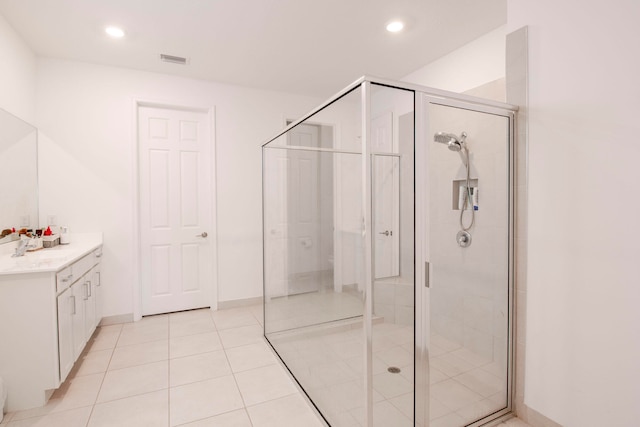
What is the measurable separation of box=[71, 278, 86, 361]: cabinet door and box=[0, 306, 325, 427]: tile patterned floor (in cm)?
20

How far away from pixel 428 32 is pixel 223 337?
10.6 feet

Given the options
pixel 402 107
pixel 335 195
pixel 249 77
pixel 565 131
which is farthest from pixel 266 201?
pixel 565 131

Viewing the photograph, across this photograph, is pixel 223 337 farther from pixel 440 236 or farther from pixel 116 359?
pixel 440 236

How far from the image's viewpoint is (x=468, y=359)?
177cm

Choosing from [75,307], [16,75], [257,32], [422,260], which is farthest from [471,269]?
[16,75]

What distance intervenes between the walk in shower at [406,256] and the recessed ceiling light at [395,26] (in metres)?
1.15

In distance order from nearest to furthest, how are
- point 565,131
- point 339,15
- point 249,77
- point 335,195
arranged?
1. point 565,131
2. point 335,195
3. point 339,15
4. point 249,77

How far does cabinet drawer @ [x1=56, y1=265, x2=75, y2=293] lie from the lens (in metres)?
2.04

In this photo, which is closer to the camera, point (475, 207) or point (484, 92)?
point (475, 207)

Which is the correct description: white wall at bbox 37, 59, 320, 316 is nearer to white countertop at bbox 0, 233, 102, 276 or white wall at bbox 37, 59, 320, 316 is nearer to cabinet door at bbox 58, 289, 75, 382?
white countertop at bbox 0, 233, 102, 276

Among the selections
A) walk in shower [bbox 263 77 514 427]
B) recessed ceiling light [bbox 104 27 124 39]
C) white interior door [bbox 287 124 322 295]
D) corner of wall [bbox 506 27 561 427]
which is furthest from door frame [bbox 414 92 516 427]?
recessed ceiling light [bbox 104 27 124 39]

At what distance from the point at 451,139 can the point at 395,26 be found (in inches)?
55.5

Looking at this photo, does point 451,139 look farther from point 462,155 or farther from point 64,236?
point 64,236

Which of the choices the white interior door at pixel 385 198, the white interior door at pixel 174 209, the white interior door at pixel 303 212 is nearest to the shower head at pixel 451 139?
the white interior door at pixel 385 198
